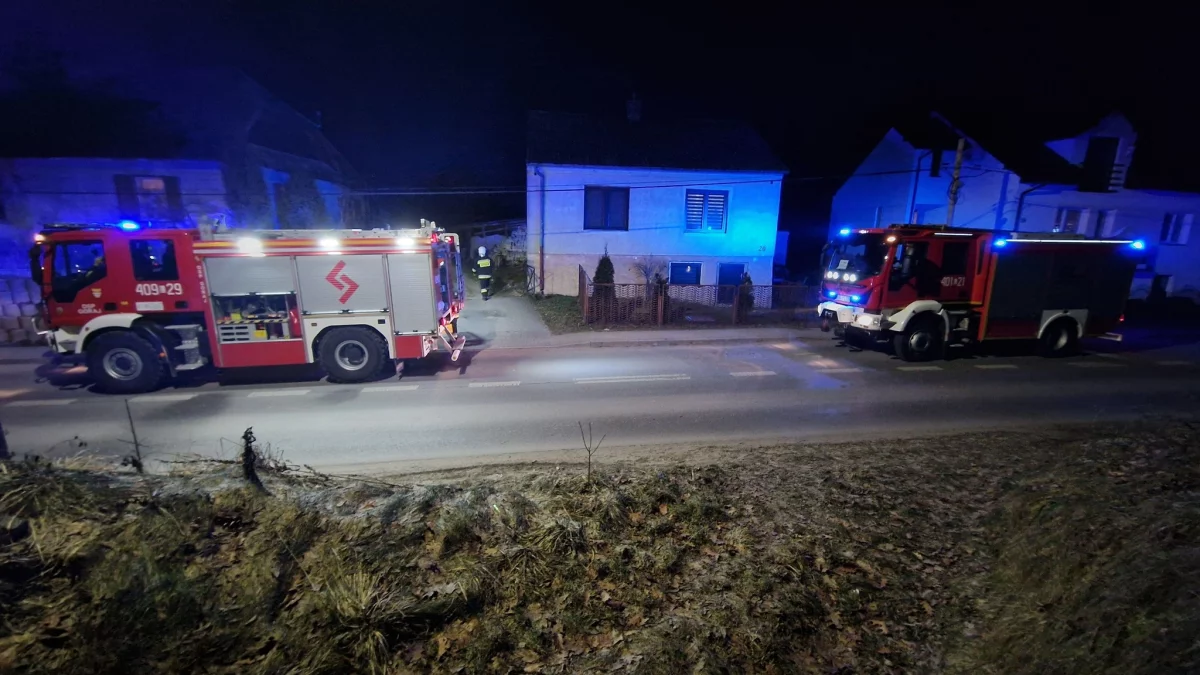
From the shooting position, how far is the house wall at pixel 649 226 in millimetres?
20141

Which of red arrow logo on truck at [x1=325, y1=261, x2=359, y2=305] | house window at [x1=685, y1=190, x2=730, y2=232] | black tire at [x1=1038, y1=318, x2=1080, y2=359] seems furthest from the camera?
house window at [x1=685, y1=190, x2=730, y2=232]

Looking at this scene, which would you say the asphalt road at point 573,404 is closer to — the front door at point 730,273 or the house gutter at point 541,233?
the house gutter at point 541,233

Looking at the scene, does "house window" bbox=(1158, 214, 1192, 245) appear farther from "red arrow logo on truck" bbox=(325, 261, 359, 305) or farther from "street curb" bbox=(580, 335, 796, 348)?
"red arrow logo on truck" bbox=(325, 261, 359, 305)

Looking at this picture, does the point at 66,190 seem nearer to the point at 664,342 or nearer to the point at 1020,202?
the point at 664,342

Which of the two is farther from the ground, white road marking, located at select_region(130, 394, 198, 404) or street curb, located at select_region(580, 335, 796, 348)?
street curb, located at select_region(580, 335, 796, 348)

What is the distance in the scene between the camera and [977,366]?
12062 millimetres

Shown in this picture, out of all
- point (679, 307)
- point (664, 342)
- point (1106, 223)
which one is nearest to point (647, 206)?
point (679, 307)

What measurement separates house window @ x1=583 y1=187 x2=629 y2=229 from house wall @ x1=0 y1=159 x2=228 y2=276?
13.9 meters

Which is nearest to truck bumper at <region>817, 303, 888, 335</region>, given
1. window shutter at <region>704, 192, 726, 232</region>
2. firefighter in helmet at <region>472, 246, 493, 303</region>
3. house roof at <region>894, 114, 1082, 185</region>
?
window shutter at <region>704, 192, 726, 232</region>

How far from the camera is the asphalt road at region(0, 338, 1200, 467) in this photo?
7.57 metres

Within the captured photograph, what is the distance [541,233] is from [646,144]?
5.71 meters

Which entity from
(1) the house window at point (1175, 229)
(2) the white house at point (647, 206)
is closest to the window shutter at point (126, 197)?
(2) the white house at point (647, 206)

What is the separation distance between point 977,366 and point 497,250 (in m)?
19.9

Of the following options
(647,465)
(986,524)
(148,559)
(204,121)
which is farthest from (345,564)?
(204,121)
